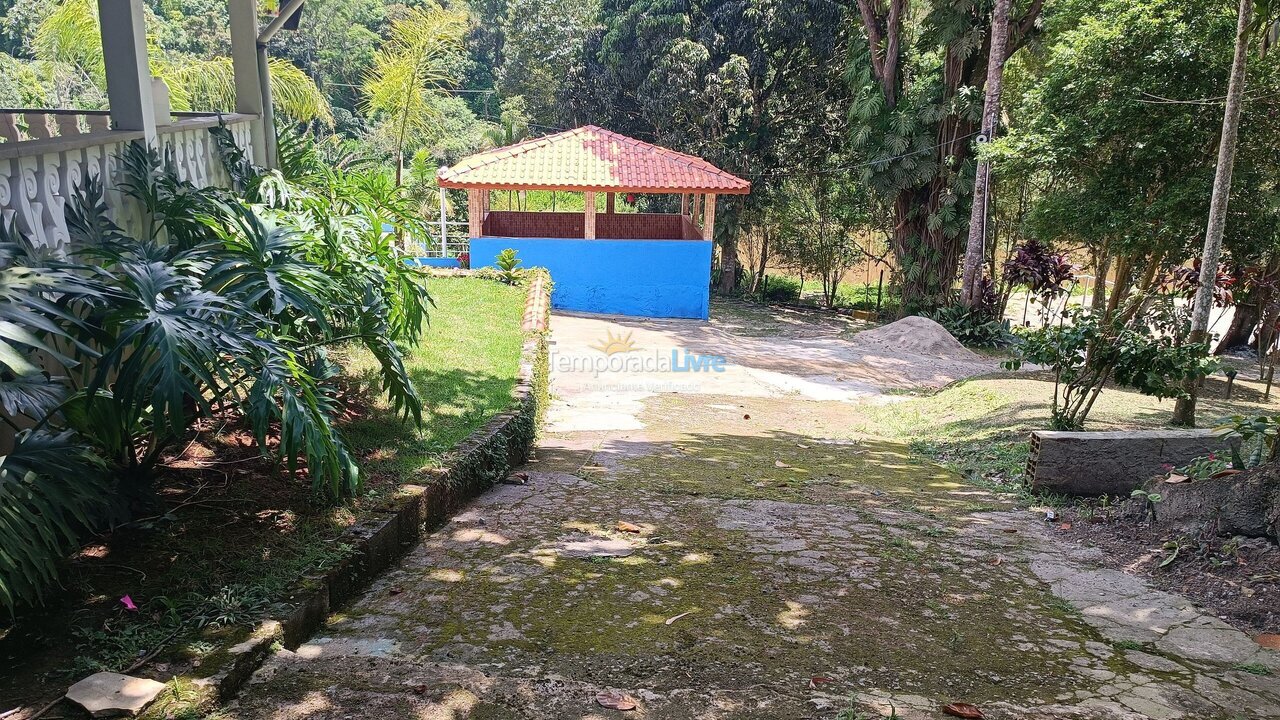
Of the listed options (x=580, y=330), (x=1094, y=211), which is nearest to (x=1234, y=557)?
(x=1094, y=211)

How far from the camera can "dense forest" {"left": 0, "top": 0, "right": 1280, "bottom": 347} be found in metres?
12.3

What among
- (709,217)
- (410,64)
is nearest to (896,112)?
(709,217)

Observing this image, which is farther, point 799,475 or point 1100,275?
point 1100,275

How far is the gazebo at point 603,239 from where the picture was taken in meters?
18.8

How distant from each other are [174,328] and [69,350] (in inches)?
42.8

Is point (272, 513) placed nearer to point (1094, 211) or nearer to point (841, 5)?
point (1094, 211)

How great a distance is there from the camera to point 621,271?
19.4m

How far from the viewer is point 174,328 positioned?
299cm

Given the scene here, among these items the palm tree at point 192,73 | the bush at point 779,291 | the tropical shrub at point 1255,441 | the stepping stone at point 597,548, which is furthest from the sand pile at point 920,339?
the stepping stone at point 597,548

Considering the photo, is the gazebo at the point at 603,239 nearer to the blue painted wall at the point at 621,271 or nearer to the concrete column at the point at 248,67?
the blue painted wall at the point at 621,271

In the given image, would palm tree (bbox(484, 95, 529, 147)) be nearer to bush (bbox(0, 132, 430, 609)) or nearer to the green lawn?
the green lawn

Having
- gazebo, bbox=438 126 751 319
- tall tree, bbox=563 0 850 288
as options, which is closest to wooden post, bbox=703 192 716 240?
gazebo, bbox=438 126 751 319

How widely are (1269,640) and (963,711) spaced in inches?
64.8

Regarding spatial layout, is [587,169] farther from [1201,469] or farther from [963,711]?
[963,711]
